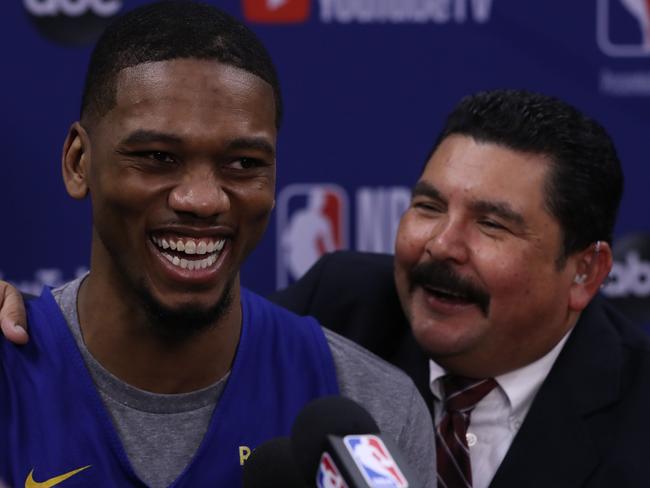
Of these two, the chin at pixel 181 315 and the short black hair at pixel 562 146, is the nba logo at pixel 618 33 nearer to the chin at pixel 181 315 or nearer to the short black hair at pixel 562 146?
the short black hair at pixel 562 146

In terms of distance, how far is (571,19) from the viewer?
2553 mm

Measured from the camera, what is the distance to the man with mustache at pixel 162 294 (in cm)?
113

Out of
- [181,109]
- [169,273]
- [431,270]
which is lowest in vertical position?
[431,270]

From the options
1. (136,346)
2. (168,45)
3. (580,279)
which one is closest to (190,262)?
(136,346)

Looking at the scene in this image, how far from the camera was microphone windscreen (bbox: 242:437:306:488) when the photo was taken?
1005mm

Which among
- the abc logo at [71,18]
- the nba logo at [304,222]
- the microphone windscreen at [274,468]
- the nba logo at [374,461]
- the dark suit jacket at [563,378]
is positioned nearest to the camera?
the nba logo at [374,461]

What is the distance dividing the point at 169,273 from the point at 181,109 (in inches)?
7.0

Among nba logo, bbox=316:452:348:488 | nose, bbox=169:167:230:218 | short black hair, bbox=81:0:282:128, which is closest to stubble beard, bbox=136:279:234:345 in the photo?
nose, bbox=169:167:230:218

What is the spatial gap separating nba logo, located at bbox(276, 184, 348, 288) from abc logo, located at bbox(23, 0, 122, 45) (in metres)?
0.56

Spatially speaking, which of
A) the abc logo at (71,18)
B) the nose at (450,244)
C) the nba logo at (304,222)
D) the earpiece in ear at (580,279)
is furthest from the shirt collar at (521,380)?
the abc logo at (71,18)

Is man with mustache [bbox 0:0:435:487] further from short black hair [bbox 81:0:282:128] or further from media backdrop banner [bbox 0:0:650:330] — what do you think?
media backdrop banner [bbox 0:0:650:330]

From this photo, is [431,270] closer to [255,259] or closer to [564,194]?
[564,194]

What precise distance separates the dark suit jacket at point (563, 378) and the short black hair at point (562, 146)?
0.67 ft

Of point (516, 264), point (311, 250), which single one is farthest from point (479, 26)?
point (516, 264)
